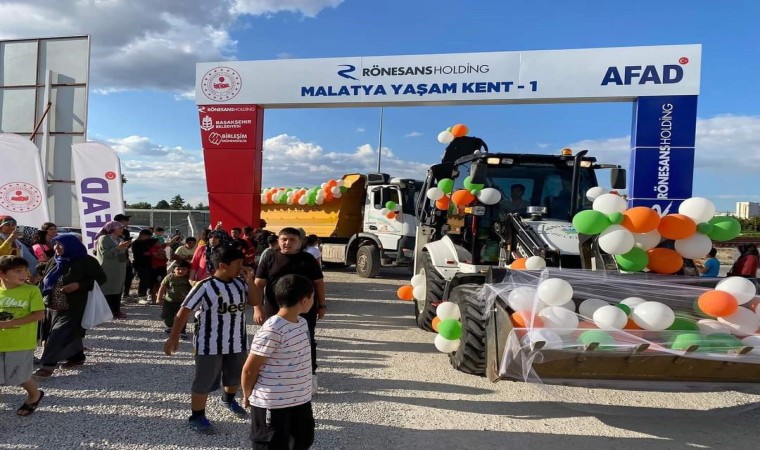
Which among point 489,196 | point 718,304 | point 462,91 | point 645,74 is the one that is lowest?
point 718,304

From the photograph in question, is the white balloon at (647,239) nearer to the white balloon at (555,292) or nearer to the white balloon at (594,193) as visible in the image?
the white balloon at (555,292)

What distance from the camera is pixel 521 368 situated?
324 cm

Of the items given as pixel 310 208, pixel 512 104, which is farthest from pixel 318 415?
pixel 310 208

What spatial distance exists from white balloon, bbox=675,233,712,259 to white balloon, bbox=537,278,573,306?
4.50 ft

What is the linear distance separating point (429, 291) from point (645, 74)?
5.60 meters

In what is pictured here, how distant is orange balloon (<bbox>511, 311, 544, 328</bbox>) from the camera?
3.34 meters

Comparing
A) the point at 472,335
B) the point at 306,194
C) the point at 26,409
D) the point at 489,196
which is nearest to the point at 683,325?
the point at 472,335

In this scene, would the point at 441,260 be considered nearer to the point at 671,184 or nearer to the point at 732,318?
the point at 732,318

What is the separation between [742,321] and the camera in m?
3.45

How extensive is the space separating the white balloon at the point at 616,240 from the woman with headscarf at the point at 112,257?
578 centimetres

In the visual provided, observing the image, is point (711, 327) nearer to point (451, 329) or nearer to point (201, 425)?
point (451, 329)

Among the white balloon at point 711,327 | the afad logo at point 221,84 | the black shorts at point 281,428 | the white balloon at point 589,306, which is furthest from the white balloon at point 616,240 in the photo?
the afad logo at point 221,84

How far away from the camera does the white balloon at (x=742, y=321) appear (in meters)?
3.42

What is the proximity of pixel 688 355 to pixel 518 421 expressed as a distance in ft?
4.53
